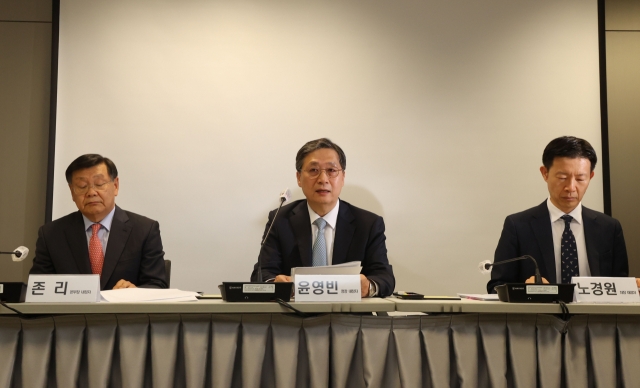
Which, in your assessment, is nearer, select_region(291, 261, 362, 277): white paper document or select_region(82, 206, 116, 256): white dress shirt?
select_region(291, 261, 362, 277): white paper document

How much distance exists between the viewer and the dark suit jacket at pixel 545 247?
261 centimetres

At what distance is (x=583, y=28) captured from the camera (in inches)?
144

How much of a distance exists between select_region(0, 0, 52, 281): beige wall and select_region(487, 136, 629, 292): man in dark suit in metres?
2.51

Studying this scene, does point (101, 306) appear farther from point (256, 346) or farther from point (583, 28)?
point (583, 28)

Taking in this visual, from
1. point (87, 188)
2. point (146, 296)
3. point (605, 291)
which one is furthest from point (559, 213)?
point (87, 188)

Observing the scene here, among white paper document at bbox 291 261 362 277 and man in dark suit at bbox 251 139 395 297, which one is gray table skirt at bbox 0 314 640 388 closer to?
white paper document at bbox 291 261 362 277

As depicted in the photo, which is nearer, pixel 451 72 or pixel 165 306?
pixel 165 306

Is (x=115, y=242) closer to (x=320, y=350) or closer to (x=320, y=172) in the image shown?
(x=320, y=172)

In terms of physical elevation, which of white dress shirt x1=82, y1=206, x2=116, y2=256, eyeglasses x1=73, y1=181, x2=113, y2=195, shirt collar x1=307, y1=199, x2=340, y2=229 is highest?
eyeglasses x1=73, y1=181, x2=113, y2=195

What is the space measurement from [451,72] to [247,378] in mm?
2419

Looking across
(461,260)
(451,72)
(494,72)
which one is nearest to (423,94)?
(451,72)

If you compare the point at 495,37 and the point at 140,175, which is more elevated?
the point at 495,37

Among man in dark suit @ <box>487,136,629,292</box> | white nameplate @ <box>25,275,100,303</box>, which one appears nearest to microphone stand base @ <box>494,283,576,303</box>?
man in dark suit @ <box>487,136,629,292</box>

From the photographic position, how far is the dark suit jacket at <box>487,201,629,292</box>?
8.55 ft
